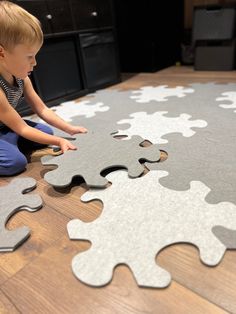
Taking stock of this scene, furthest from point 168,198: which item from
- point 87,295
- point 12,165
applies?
point 12,165

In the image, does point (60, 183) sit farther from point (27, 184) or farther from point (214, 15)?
point (214, 15)

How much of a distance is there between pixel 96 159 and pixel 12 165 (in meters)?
0.32

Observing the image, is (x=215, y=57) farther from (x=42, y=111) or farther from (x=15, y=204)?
(x=15, y=204)

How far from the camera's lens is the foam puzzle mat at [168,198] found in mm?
623

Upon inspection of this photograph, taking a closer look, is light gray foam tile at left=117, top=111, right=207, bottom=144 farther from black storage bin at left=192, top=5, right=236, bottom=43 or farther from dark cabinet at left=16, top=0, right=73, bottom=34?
black storage bin at left=192, top=5, right=236, bottom=43

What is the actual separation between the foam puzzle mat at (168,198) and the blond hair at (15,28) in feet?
1.45

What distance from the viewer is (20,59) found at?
95cm

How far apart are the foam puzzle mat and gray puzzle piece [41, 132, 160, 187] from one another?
1.4 inches

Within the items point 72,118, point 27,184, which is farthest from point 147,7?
point 27,184

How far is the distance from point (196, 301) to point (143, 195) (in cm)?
33

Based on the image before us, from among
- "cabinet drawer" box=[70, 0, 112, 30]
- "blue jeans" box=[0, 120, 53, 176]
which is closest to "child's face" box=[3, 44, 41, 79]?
"blue jeans" box=[0, 120, 53, 176]

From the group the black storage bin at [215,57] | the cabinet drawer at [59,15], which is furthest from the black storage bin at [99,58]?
the black storage bin at [215,57]

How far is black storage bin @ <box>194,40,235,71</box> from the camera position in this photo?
229cm

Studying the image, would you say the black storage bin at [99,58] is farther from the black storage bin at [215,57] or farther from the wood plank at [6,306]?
the wood plank at [6,306]
